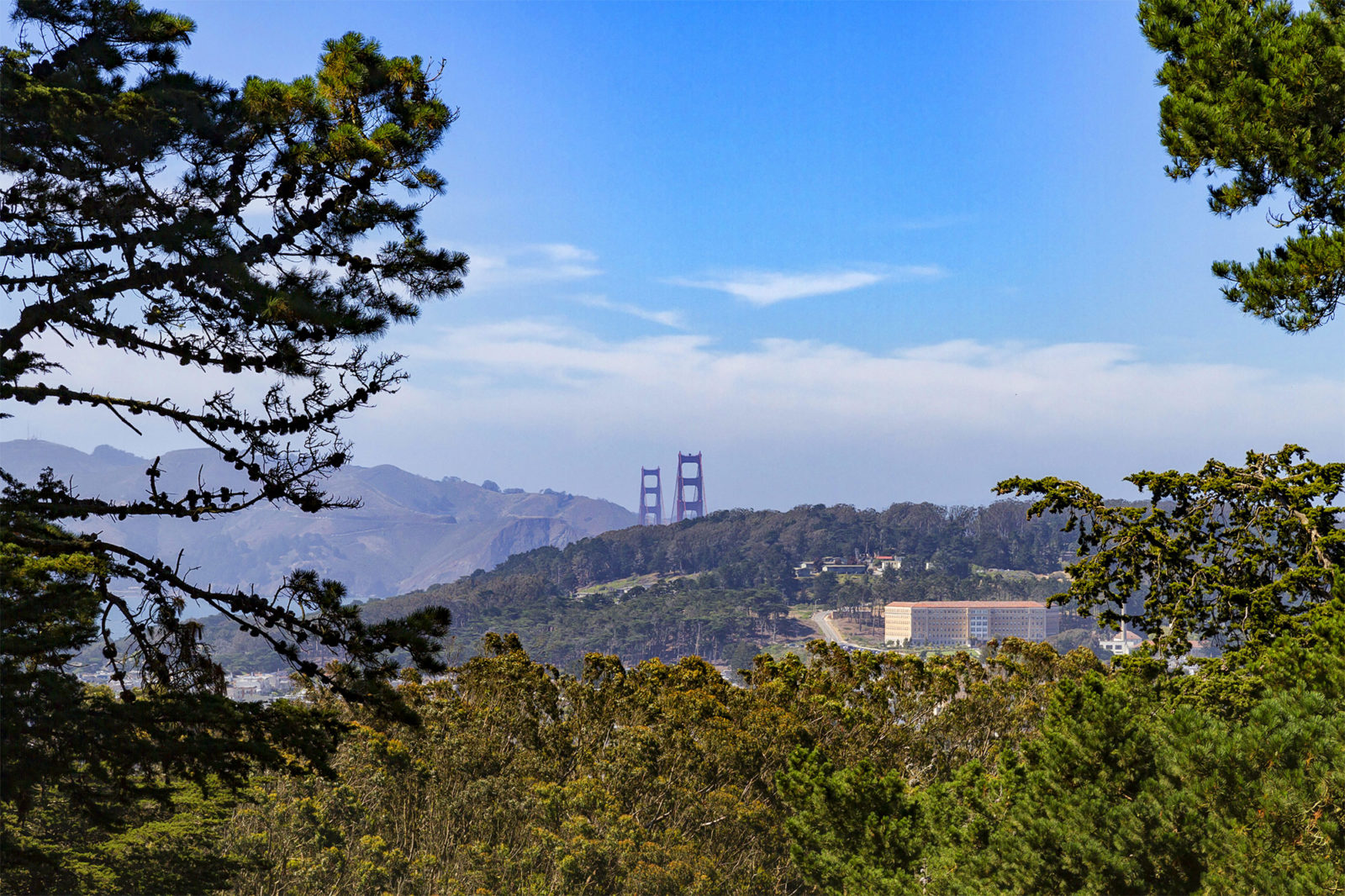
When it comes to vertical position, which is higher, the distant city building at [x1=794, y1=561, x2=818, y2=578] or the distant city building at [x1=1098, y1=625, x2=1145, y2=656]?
the distant city building at [x1=794, y1=561, x2=818, y2=578]

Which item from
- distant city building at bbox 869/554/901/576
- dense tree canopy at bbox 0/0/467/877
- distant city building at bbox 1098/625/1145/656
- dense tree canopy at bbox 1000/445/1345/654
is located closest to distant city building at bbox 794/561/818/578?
distant city building at bbox 869/554/901/576

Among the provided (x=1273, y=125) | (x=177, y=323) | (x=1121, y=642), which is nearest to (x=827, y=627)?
(x=1121, y=642)

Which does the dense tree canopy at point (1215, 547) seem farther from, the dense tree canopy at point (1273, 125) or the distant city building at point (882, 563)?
the distant city building at point (882, 563)

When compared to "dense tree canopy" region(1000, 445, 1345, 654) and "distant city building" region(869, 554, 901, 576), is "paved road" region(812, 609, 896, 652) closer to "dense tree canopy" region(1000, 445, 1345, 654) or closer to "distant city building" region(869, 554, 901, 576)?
"distant city building" region(869, 554, 901, 576)

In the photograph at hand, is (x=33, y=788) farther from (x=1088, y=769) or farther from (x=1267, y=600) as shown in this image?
(x=1267, y=600)

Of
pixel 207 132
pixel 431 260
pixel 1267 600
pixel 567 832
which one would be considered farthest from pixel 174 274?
pixel 1267 600
